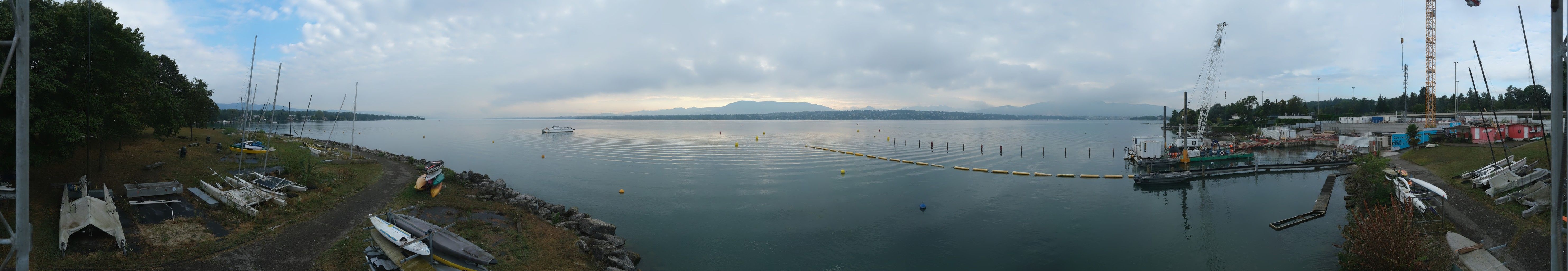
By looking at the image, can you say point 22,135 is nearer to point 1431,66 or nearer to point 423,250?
point 423,250

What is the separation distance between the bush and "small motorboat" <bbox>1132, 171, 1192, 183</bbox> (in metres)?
17.8

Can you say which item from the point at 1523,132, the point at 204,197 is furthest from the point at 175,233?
the point at 1523,132

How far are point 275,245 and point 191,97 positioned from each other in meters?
30.5

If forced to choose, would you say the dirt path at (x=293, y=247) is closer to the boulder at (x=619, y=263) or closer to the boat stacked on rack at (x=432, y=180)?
the boat stacked on rack at (x=432, y=180)

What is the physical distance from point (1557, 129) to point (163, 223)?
22.2 metres

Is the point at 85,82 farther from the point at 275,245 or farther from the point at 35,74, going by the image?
the point at 275,245

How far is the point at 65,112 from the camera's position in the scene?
13445 millimetres

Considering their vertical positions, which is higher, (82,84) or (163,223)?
(82,84)

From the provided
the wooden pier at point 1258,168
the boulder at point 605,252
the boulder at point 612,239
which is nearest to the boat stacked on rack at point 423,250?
the boulder at point 605,252

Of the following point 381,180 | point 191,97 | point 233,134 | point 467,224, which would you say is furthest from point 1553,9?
point 233,134

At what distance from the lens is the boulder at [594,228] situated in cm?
1527

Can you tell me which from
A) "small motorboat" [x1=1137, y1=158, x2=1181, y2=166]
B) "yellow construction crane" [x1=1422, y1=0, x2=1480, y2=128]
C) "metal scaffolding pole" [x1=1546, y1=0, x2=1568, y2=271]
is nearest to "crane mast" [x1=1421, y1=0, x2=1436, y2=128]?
"yellow construction crane" [x1=1422, y1=0, x2=1480, y2=128]

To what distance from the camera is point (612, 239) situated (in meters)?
14.5

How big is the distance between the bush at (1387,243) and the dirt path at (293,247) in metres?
20.7
